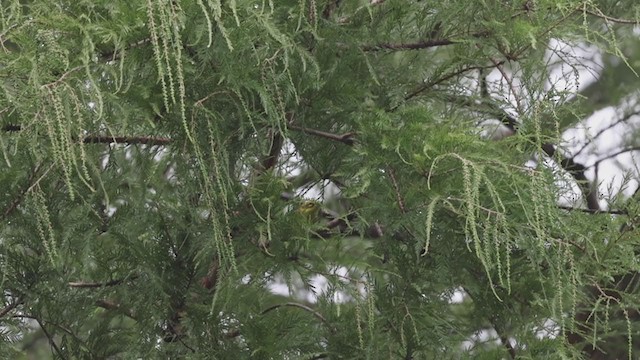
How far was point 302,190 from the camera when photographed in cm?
177

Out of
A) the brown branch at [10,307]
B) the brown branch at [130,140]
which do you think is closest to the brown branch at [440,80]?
the brown branch at [130,140]

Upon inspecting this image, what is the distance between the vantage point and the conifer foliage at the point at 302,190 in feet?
4.85

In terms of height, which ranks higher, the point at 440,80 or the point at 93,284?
the point at 440,80

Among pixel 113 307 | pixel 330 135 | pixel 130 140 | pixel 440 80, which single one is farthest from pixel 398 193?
pixel 113 307

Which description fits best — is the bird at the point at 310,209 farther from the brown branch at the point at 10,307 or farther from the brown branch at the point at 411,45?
the brown branch at the point at 10,307

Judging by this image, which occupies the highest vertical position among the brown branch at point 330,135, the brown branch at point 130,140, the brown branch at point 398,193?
the brown branch at point 130,140

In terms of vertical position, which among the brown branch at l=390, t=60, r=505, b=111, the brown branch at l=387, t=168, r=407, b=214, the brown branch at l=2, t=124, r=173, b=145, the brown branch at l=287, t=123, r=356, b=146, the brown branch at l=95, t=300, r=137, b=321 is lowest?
the brown branch at l=387, t=168, r=407, b=214

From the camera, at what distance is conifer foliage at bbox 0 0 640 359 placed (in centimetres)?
148

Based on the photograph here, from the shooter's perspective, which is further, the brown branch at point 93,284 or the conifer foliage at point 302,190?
the brown branch at point 93,284

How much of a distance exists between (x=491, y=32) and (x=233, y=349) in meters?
0.64

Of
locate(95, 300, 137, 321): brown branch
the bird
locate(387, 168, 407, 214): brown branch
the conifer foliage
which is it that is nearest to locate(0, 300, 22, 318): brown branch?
the conifer foliage

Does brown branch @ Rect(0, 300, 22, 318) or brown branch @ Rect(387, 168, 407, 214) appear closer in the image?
brown branch @ Rect(387, 168, 407, 214)

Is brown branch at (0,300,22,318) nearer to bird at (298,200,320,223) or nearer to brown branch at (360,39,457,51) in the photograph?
bird at (298,200,320,223)

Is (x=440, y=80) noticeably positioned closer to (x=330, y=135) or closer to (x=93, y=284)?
(x=330, y=135)
